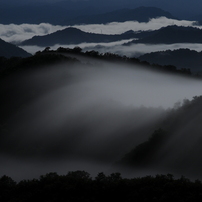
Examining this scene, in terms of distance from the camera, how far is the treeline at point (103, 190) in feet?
77.9

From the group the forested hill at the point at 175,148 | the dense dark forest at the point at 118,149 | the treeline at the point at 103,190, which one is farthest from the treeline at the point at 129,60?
the treeline at the point at 103,190

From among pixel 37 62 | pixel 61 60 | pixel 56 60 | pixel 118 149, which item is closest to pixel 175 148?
pixel 118 149

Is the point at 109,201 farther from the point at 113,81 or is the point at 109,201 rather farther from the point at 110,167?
the point at 113,81

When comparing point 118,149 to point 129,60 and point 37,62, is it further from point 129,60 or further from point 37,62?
point 129,60

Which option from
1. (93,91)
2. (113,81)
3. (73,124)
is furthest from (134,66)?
(73,124)

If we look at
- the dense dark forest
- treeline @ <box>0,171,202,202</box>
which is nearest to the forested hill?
the dense dark forest

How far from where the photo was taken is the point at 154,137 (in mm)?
39750

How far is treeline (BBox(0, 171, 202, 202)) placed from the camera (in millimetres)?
23750

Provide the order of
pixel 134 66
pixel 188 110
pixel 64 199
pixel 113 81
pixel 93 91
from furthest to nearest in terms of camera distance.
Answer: pixel 134 66, pixel 113 81, pixel 93 91, pixel 188 110, pixel 64 199

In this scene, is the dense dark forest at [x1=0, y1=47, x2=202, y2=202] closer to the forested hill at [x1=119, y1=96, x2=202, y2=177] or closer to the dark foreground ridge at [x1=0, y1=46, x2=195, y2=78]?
the forested hill at [x1=119, y1=96, x2=202, y2=177]

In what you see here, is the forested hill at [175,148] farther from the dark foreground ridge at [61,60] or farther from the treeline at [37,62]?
the dark foreground ridge at [61,60]

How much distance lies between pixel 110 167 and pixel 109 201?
13.2 metres

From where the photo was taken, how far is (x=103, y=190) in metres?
25.2

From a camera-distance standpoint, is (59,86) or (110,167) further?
(59,86)
